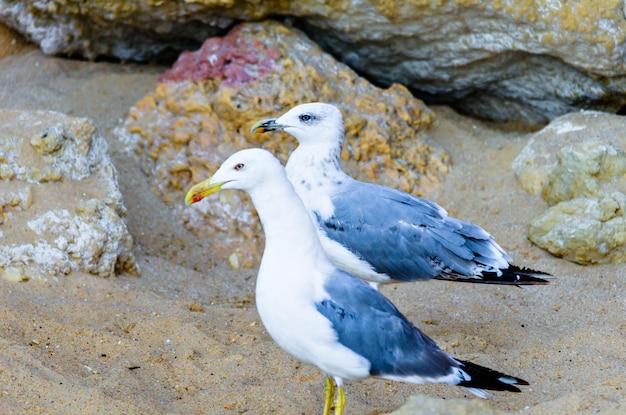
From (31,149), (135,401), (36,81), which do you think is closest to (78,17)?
(36,81)

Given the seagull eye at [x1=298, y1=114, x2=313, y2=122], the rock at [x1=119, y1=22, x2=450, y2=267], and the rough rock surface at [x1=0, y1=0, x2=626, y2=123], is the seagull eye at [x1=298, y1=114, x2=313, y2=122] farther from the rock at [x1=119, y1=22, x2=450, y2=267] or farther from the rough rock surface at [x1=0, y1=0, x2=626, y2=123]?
the rough rock surface at [x1=0, y1=0, x2=626, y2=123]

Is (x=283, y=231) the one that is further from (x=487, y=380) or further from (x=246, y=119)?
(x=246, y=119)

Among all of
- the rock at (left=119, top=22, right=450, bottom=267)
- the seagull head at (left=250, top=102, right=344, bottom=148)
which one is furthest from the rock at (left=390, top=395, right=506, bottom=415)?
the rock at (left=119, top=22, right=450, bottom=267)

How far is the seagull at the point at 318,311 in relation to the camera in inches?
133

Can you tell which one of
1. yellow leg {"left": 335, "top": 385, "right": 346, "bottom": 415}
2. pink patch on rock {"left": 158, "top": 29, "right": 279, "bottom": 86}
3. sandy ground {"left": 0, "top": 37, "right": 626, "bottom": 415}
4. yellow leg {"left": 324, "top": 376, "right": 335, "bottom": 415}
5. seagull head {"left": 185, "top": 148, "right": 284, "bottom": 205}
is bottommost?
sandy ground {"left": 0, "top": 37, "right": 626, "bottom": 415}

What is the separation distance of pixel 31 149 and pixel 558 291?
A: 2.98 m

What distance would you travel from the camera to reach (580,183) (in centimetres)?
541

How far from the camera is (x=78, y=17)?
609cm

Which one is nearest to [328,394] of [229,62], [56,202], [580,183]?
[56,202]

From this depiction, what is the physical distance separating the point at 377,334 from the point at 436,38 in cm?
302

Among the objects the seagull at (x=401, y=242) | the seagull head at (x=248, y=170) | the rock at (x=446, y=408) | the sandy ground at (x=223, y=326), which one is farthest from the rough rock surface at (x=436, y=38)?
the rock at (x=446, y=408)

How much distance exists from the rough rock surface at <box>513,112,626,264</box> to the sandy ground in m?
0.11

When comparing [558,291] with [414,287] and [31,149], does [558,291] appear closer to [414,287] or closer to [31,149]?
[414,287]

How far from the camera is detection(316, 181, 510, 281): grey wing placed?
175 inches
